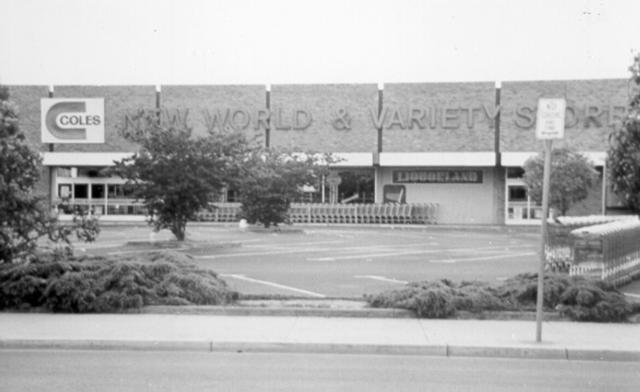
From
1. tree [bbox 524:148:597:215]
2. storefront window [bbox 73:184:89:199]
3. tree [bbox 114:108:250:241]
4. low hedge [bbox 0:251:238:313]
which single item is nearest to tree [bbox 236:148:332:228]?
tree [bbox 114:108:250:241]

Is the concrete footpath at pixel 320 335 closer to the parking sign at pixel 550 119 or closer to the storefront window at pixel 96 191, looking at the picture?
the parking sign at pixel 550 119

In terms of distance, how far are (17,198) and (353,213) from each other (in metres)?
33.4

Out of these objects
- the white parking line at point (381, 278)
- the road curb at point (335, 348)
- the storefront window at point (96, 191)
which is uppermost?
the storefront window at point (96, 191)

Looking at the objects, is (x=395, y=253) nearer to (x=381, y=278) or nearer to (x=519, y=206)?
(x=381, y=278)

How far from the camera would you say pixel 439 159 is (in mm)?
46125

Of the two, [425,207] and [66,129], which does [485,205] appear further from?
[66,129]

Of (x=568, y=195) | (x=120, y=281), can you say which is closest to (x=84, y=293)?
(x=120, y=281)

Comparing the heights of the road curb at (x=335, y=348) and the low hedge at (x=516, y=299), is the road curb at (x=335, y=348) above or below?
below

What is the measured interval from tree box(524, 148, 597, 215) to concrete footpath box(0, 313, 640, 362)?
29.2 m

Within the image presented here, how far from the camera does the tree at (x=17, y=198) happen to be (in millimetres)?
13172

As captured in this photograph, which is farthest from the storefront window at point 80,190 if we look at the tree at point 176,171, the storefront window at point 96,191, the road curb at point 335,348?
the road curb at point 335,348

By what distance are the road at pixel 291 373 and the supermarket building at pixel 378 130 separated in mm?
35428

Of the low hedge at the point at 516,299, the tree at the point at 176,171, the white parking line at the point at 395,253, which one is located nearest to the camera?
the low hedge at the point at 516,299

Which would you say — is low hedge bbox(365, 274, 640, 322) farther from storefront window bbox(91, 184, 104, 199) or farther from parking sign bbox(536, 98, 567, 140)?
storefront window bbox(91, 184, 104, 199)
